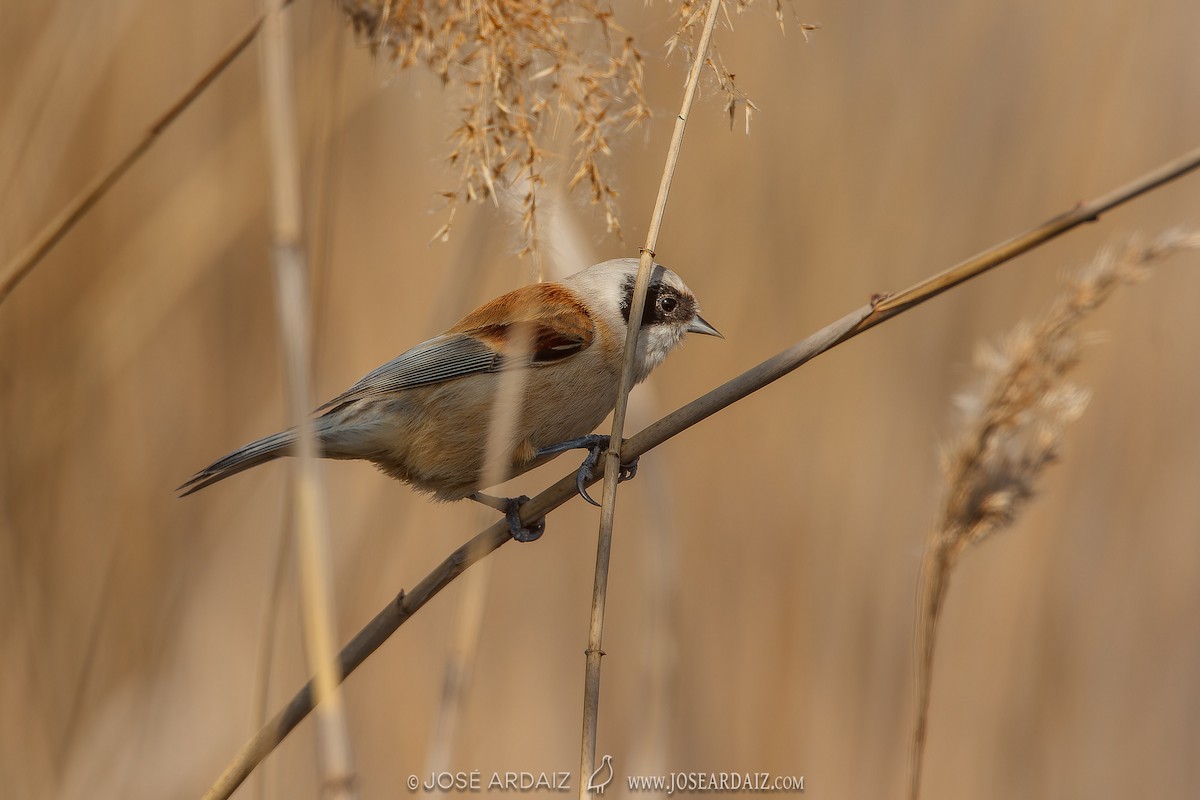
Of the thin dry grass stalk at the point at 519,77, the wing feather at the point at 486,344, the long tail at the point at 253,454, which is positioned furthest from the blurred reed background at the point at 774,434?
the thin dry grass stalk at the point at 519,77

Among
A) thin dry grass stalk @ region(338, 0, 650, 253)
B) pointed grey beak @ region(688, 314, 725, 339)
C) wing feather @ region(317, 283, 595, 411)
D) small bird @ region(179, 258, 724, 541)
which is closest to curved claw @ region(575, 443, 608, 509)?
small bird @ region(179, 258, 724, 541)

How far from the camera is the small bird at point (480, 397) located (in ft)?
8.05

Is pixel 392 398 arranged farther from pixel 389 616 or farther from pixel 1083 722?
pixel 1083 722

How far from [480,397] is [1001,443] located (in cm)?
121

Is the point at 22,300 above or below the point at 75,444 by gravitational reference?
above

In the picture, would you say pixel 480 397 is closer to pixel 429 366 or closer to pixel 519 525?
pixel 429 366

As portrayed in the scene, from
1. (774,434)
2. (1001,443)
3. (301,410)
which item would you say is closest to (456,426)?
(301,410)

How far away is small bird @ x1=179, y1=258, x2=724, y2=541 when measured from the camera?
2453 mm

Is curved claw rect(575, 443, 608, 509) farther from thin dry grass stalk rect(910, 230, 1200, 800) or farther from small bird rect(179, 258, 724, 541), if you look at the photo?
thin dry grass stalk rect(910, 230, 1200, 800)

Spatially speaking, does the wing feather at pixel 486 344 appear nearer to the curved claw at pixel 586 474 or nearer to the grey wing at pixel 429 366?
the grey wing at pixel 429 366

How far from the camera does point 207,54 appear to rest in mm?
3752

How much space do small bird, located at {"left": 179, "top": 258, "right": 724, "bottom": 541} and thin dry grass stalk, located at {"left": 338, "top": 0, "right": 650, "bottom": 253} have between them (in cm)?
58

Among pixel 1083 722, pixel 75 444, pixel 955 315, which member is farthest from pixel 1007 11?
pixel 75 444

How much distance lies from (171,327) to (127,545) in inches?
38.6
